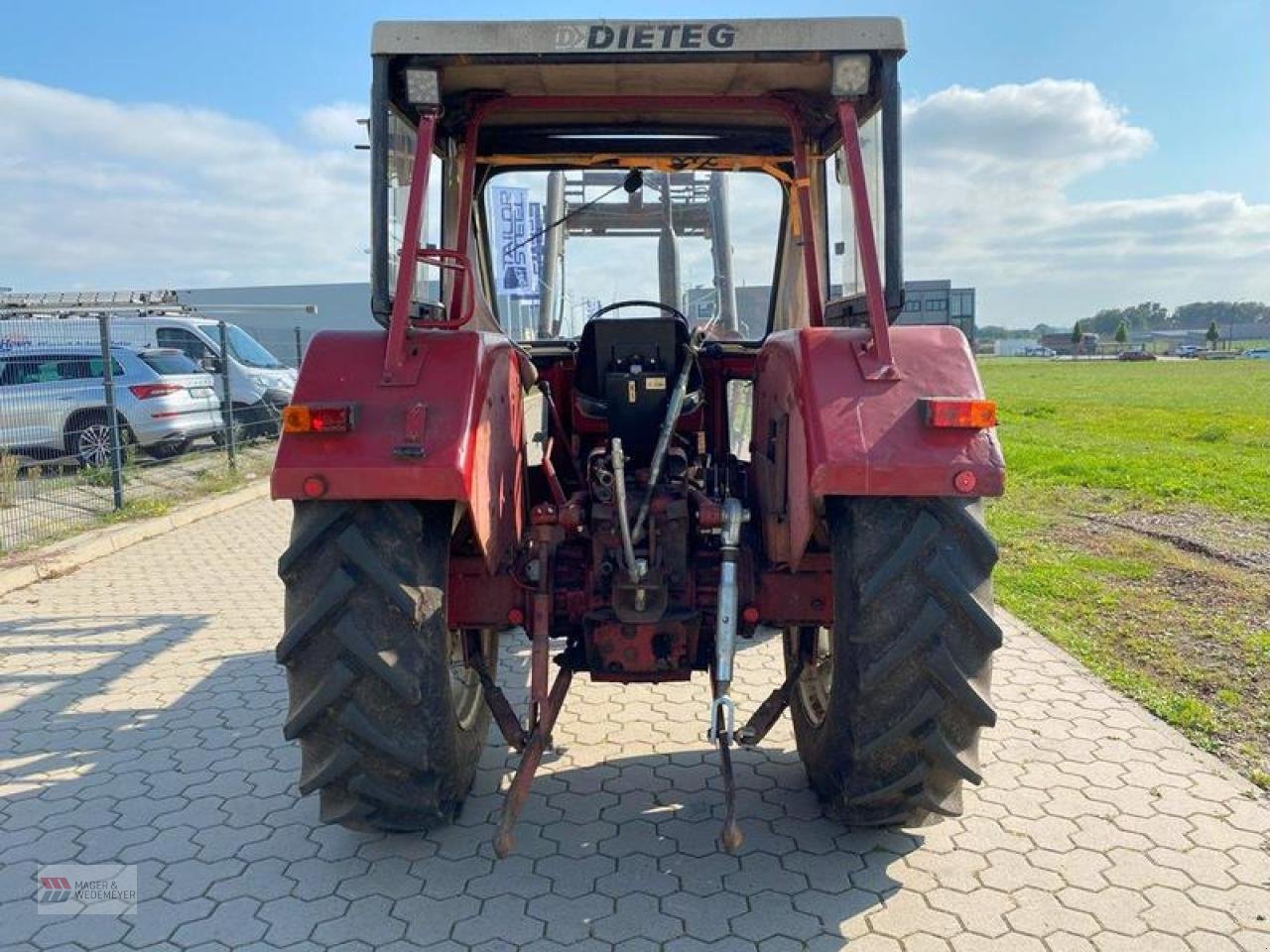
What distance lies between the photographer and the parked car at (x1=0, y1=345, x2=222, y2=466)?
10.3 metres

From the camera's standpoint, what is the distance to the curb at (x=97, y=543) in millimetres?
7238

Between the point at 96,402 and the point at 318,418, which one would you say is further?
the point at 96,402

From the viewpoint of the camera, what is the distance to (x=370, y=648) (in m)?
2.84

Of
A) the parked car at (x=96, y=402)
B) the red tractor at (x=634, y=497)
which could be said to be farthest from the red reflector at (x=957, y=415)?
the parked car at (x=96, y=402)

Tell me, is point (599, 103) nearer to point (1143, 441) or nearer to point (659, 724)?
point (659, 724)

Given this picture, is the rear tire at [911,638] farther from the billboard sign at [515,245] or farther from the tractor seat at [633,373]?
the billboard sign at [515,245]

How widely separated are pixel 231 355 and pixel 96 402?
139 inches

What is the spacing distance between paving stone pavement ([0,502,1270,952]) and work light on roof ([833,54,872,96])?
2449 mm

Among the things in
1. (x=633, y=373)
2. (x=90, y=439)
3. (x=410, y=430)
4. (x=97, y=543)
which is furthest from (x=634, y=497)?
(x=90, y=439)

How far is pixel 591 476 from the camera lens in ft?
12.9

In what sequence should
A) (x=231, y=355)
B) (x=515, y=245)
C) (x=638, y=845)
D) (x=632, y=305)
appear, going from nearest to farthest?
(x=638, y=845) < (x=632, y=305) < (x=515, y=245) < (x=231, y=355)

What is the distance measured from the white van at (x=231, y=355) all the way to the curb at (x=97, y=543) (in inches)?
113

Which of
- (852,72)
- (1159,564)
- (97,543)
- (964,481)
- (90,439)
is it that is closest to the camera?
(964,481)

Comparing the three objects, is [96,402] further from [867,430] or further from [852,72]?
[867,430]
